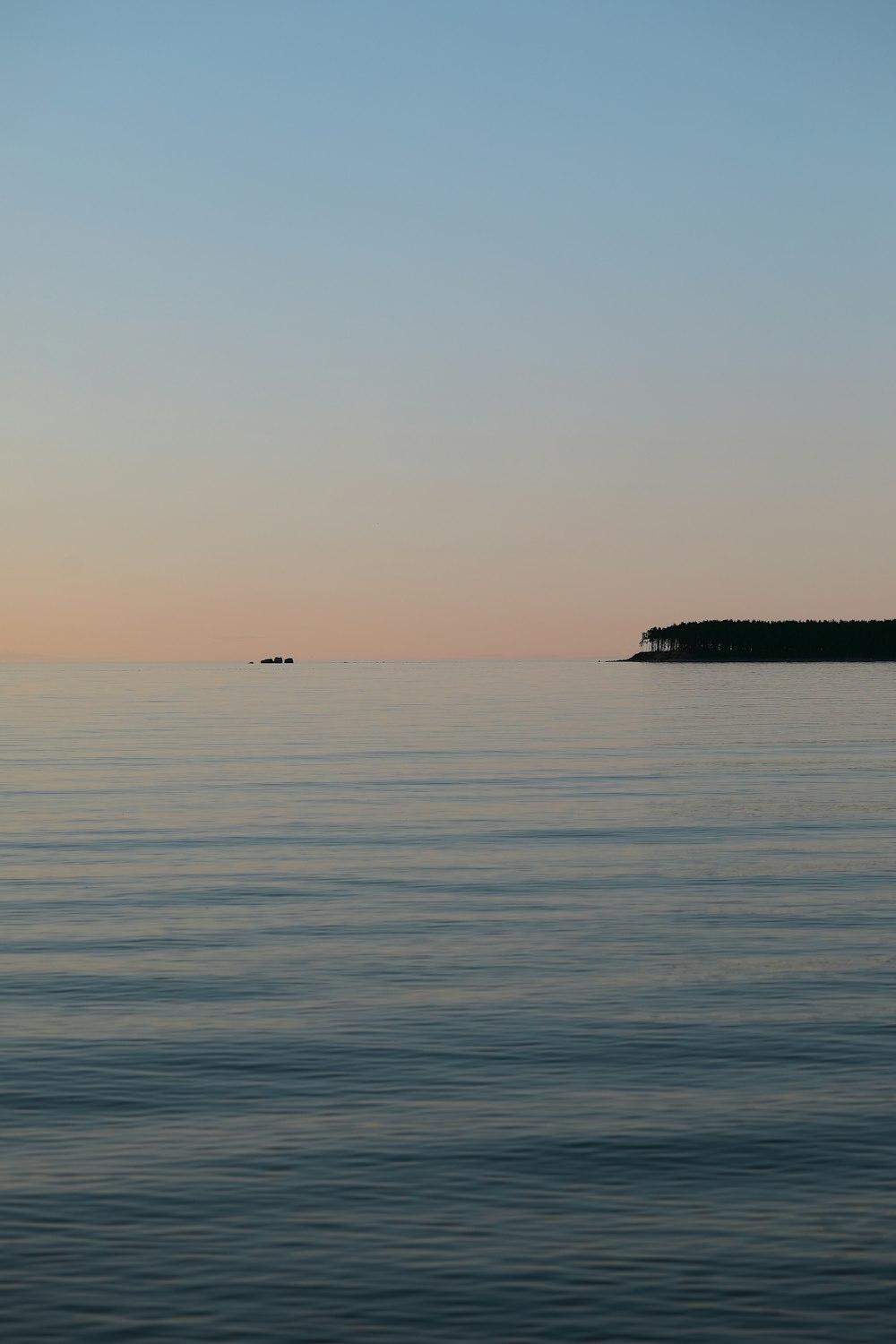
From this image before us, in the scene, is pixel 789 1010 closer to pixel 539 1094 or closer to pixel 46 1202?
pixel 539 1094

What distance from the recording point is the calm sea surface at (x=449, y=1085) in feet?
38.3

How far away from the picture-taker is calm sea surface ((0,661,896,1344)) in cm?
1166

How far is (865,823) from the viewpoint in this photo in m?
43.9

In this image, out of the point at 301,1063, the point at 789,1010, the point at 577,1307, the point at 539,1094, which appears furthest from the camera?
the point at 789,1010

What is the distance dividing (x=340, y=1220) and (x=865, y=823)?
33.4 metres

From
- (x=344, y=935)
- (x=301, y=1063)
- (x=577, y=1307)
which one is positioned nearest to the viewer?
(x=577, y=1307)

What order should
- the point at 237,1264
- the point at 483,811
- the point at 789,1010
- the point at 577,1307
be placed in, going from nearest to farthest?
the point at 577,1307
the point at 237,1264
the point at 789,1010
the point at 483,811

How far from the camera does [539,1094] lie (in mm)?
16562

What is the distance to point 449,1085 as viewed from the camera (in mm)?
16984

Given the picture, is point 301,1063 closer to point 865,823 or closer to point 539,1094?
point 539,1094

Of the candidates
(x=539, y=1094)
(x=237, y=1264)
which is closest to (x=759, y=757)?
(x=539, y=1094)

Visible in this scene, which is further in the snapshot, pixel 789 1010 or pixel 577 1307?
pixel 789 1010

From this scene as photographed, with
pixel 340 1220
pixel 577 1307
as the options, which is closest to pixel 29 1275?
pixel 340 1220

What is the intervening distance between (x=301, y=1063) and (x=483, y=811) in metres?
30.2
